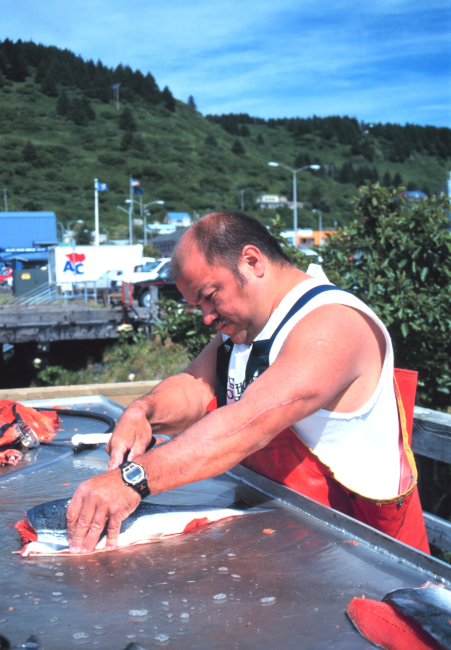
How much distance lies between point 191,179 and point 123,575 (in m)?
98.0

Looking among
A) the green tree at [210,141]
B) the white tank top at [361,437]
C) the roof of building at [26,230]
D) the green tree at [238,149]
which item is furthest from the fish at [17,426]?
the green tree at [238,149]

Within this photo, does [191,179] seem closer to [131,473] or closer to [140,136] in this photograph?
[140,136]

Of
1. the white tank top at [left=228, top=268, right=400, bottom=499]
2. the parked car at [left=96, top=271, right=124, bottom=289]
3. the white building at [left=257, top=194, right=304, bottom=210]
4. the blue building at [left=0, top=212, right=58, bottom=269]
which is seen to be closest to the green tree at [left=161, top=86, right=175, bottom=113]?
the white building at [left=257, top=194, right=304, bottom=210]

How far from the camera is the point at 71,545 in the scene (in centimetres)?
149

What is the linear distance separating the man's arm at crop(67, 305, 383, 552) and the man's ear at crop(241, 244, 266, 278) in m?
0.35

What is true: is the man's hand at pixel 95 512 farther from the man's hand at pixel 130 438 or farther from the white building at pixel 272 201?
the white building at pixel 272 201

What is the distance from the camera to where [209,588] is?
4.13ft

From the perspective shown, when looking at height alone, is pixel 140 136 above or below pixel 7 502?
above

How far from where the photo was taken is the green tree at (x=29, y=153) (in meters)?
44.9

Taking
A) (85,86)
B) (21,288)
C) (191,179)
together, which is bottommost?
(21,288)

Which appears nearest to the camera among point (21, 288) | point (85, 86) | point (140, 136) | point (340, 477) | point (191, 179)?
point (340, 477)

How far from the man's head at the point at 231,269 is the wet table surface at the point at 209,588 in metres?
0.66

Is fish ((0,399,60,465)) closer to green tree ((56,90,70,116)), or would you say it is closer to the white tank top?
the white tank top

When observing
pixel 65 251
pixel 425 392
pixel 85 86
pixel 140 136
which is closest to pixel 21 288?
pixel 65 251
